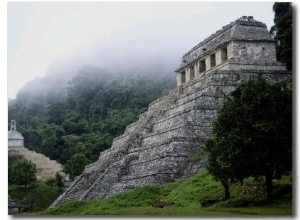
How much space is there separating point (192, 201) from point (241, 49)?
12.9m

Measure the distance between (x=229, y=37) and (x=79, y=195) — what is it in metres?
12.0

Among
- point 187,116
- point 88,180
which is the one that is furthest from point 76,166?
point 187,116

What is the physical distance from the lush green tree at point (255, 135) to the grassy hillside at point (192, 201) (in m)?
0.65

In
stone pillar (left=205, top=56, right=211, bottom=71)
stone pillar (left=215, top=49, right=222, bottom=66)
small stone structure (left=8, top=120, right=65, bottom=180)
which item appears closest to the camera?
stone pillar (left=215, top=49, right=222, bottom=66)

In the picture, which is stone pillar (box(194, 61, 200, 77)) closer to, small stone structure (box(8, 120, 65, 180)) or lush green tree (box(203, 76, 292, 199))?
lush green tree (box(203, 76, 292, 199))

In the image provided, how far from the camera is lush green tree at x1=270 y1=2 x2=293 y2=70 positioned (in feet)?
103

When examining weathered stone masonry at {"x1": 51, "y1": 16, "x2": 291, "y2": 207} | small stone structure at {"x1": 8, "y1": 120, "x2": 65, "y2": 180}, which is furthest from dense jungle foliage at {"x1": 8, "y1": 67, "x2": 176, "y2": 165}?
weathered stone masonry at {"x1": 51, "y1": 16, "x2": 291, "y2": 207}

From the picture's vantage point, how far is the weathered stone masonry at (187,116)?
24766 millimetres

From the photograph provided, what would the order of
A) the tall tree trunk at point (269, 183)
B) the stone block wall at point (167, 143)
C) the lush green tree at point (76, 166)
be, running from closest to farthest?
the tall tree trunk at point (269, 183), the stone block wall at point (167, 143), the lush green tree at point (76, 166)

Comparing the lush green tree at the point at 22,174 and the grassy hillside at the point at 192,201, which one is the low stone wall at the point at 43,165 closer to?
the lush green tree at the point at 22,174

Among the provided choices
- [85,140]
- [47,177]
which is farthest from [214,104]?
[85,140]

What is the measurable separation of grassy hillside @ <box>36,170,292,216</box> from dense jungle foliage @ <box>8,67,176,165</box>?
101 ft

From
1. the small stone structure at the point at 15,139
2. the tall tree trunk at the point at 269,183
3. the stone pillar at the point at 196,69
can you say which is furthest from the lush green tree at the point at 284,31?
the small stone structure at the point at 15,139

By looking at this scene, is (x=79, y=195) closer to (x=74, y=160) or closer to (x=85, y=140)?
(x=74, y=160)
